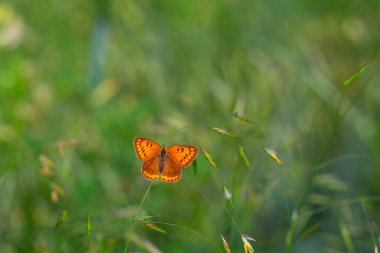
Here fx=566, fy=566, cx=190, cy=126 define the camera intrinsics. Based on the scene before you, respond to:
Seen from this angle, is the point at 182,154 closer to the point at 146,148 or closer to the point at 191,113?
the point at 146,148

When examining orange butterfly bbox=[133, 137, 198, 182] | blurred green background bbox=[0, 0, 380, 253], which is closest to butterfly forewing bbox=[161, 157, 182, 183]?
orange butterfly bbox=[133, 137, 198, 182]

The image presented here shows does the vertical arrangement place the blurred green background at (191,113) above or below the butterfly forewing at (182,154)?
below

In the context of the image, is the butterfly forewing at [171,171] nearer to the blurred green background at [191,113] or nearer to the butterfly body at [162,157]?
the butterfly body at [162,157]

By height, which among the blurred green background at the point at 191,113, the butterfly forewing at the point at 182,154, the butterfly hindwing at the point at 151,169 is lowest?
the blurred green background at the point at 191,113

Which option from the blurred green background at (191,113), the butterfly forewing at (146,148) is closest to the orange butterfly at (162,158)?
the butterfly forewing at (146,148)

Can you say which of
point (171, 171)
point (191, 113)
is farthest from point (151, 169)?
point (191, 113)

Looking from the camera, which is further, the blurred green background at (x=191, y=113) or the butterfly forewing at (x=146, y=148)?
the blurred green background at (x=191, y=113)

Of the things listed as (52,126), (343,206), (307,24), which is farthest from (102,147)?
(307,24)
